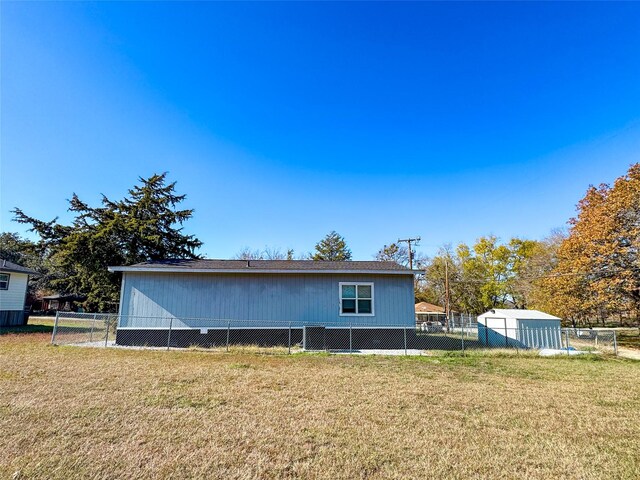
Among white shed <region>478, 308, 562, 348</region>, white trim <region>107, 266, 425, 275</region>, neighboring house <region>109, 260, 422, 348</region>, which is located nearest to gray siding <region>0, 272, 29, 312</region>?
white trim <region>107, 266, 425, 275</region>

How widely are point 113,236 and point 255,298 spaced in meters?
17.7

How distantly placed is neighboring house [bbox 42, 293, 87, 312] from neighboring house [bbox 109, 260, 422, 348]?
2629 cm

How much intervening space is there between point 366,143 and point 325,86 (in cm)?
391

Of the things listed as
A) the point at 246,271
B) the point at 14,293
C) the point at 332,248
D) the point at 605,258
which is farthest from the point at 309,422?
the point at 332,248

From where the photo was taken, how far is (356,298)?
12523 millimetres

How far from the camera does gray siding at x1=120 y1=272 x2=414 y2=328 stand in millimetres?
12305

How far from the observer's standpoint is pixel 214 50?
10.8m

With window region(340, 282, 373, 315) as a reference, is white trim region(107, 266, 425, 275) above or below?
above

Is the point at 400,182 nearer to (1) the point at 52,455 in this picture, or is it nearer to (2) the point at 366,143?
(2) the point at 366,143

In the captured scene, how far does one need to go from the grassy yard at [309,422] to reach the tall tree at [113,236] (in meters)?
18.3

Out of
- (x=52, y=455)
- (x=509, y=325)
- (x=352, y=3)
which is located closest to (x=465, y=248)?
(x=509, y=325)

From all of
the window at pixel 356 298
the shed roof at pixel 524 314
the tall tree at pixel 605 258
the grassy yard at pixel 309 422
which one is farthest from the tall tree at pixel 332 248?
the grassy yard at pixel 309 422

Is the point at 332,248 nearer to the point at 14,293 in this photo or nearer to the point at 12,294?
the point at 14,293

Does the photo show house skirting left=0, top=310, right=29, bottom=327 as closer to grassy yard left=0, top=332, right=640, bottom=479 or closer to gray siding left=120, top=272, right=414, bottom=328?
gray siding left=120, top=272, right=414, bottom=328
